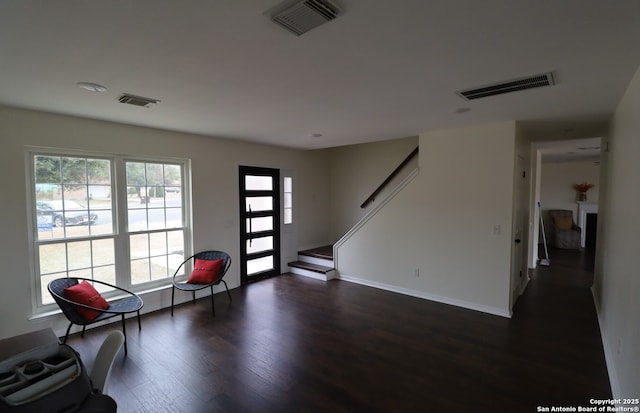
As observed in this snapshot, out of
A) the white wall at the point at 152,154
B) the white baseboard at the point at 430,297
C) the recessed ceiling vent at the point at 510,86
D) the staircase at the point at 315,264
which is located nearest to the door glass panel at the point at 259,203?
the white wall at the point at 152,154

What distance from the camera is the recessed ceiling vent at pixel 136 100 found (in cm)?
275

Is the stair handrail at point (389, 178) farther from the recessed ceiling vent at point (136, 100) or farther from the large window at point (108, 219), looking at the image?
the recessed ceiling vent at point (136, 100)

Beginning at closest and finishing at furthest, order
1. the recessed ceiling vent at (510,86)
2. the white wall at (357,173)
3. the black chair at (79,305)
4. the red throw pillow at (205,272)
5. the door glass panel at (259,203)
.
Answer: the recessed ceiling vent at (510,86) → the black chair at (79,305) → the red throw pillow at (205,272) → the door glass panel at (259,203) → the white wall at (357,173)

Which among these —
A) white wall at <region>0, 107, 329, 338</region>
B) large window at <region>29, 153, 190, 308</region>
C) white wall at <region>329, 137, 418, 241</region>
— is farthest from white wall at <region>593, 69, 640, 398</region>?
large window at <region>29, 153, 190, 308</region>

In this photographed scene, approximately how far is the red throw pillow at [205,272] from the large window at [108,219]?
0.44 m

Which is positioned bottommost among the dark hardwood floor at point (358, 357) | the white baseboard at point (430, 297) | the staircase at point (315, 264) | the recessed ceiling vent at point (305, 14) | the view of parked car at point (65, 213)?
the dark hardwood floor at point (358, 357)

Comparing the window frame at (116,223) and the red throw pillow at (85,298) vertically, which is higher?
the window frame at (116,223)

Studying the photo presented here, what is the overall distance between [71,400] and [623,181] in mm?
3993

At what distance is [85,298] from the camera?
10.4 ft

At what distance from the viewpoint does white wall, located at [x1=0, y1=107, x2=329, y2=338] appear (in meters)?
3.08

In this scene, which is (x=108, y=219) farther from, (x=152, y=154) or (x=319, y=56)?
(x=319, y=56)

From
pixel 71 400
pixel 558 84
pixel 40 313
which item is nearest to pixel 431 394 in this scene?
pixel 71 400

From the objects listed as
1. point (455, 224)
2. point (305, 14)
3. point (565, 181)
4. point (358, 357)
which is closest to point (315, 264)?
point (455, 224)

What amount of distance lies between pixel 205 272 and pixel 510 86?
4.22m
